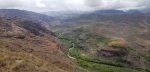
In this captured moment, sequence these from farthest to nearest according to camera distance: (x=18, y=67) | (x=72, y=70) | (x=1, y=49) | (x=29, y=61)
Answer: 1. (x=72, y=70)
2. (x=1, y=49)
3. (x=29, y=61)
4. (x=18, y=67)

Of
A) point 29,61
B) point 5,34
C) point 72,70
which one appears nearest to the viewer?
point 29,61

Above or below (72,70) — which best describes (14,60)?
above

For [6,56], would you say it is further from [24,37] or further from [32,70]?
[24,37]

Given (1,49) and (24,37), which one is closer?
(1,49)

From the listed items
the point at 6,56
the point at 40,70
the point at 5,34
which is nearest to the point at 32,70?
the point at 40,70

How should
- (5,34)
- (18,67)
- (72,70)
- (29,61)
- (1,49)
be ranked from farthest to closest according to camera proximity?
1. (5,34)
2. (72,70)
3. (1,49)
4. (29,61)
5. (18,67)

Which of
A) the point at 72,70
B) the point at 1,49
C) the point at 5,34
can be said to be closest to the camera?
the point at 1,49

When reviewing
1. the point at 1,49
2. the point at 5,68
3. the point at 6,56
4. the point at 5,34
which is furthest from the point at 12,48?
the point at 5,34

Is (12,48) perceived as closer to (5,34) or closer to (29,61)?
(29,61)

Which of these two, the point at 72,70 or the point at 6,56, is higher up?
the point at 6,56
